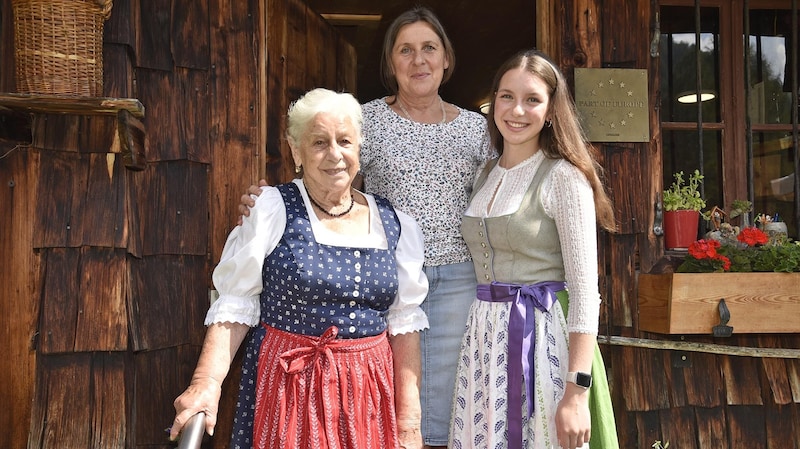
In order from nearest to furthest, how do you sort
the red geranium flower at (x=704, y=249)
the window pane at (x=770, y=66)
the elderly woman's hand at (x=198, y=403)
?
1. the elderly woman's hand at (x=198, y=403)
2. the red geranium flower at (x=704, y=249)
3. the window pane at (x=770, y=66)

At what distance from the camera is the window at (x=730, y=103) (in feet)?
8.96

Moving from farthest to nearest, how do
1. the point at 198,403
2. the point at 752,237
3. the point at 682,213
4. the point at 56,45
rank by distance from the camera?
the point at 682,213 < the point at 752,237 < the point at 56,45 < the point at 198,403

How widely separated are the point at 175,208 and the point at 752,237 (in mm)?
2043

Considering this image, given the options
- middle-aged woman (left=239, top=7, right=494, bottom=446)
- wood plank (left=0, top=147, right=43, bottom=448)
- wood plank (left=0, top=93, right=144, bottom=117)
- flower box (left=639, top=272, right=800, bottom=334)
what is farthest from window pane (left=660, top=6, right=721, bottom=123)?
wood plank (left=0, top=147, right=43, bottom=448)

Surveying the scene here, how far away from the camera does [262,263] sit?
5.57 ft

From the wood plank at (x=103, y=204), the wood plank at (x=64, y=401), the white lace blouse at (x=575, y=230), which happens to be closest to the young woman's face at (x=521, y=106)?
the white lace blouse at (x=575, y=230)

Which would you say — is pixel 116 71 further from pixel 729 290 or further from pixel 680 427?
pixel 680 427

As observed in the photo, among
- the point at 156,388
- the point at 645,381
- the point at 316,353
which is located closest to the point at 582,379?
the point at 316,353

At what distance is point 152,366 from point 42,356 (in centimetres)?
33

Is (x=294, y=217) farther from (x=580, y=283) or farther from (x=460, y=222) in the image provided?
(x=580, y=283)

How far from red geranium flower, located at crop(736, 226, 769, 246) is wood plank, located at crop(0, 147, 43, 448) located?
2392mm

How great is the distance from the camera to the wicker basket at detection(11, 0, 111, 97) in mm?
1928

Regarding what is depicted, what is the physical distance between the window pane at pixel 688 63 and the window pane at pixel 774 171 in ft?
0.86

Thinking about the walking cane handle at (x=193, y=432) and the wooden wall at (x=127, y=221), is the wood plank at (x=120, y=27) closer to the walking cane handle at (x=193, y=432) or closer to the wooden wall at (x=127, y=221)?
the wooden wall at (x=127, y=221)
